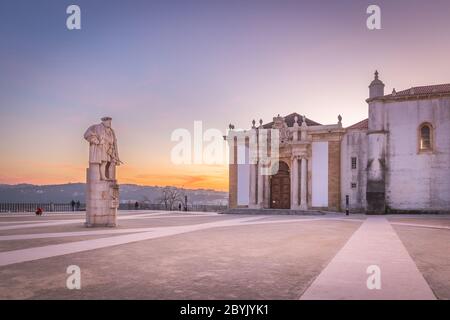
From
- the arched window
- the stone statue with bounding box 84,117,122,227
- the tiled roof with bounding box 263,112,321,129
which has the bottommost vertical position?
the stone statue with bounding box 84,117,122,227

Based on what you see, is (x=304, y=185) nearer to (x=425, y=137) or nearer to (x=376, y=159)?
(x=376, y=159)

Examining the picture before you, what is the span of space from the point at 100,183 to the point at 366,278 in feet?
39.7

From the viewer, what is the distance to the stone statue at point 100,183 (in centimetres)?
1509

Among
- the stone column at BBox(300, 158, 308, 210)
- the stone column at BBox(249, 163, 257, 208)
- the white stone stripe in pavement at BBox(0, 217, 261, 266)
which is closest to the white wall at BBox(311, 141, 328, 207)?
the stone column at BBox(300, 158, 308, 210)

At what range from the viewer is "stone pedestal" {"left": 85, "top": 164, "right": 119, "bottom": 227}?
49.4 feet

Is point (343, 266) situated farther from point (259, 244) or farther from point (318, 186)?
point (318, 186)

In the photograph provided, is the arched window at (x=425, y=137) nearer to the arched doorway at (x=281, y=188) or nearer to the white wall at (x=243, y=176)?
the arched doorway at (x=281, y=188)

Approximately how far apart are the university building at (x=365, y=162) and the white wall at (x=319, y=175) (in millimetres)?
85

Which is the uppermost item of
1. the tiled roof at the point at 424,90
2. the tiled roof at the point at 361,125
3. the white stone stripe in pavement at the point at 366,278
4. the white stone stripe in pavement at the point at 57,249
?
the tiled roof at the point at 424,90

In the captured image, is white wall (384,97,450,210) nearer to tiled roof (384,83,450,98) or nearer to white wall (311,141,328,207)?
tiled roof (384,83,450,98)

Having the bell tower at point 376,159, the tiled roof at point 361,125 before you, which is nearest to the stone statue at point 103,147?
the bell tower at point 376,159

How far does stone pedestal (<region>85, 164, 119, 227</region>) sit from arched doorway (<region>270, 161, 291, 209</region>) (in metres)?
20.8
